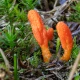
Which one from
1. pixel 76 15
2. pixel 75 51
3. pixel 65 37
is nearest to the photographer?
pixel 65 37

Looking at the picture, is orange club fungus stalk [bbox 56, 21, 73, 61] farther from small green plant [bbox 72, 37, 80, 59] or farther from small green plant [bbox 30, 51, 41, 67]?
small green plant [bbox 30, 51, 41, 67]

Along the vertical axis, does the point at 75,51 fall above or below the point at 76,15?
below

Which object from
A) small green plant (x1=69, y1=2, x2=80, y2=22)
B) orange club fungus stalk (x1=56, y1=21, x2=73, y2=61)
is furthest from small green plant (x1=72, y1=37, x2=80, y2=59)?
small green plant (x1=69, y1=2, x2=80, y2=22)

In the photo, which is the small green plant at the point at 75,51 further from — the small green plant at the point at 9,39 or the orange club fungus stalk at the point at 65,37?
the small green plant at the point at 9,39

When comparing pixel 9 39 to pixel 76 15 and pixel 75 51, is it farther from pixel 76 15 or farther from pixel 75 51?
pixel 76 15

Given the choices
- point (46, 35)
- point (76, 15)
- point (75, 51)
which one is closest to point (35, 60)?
point (46, 35)

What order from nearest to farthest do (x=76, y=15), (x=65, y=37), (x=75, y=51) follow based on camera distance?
(x=65, y=37) → (x=75, y=51) → (x=76, y=15)
